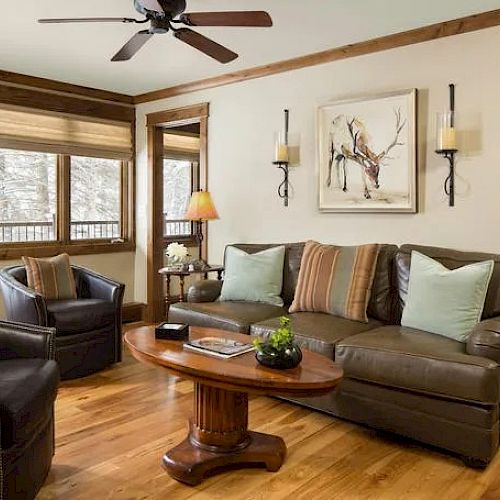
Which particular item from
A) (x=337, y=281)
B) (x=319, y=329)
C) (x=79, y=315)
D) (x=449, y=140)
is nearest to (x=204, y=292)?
(x=79, y=315)

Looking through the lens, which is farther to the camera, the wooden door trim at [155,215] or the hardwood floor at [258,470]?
the wooden door trim at [155,215]

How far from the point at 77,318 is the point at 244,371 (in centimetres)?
201

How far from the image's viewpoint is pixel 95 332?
13.6 feet

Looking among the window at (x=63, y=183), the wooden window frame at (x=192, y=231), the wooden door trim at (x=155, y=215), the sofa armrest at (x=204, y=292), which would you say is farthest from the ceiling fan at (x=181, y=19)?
the wooden window frame at (x=192, y=231)

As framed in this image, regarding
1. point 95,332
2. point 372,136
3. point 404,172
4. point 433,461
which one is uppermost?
point 372,136

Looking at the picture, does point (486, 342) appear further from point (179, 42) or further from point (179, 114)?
point (179, 114)

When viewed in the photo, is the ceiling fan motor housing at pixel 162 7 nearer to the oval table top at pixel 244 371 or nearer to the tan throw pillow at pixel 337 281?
the oval table top at pixel 244 371

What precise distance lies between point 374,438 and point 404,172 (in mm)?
1903

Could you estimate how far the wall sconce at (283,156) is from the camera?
15.0ft

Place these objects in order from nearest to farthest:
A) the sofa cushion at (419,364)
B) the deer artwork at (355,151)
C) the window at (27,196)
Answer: the sofa cushion at (419,364)
the deer artwork at (355,151)
the window at (27,196)

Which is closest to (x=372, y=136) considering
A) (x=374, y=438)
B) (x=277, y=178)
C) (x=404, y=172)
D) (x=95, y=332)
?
(x=404, y=172)

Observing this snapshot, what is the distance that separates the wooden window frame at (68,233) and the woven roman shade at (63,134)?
151 mm

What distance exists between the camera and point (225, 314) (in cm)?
378

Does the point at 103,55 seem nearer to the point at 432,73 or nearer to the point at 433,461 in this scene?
the point at 432,73
